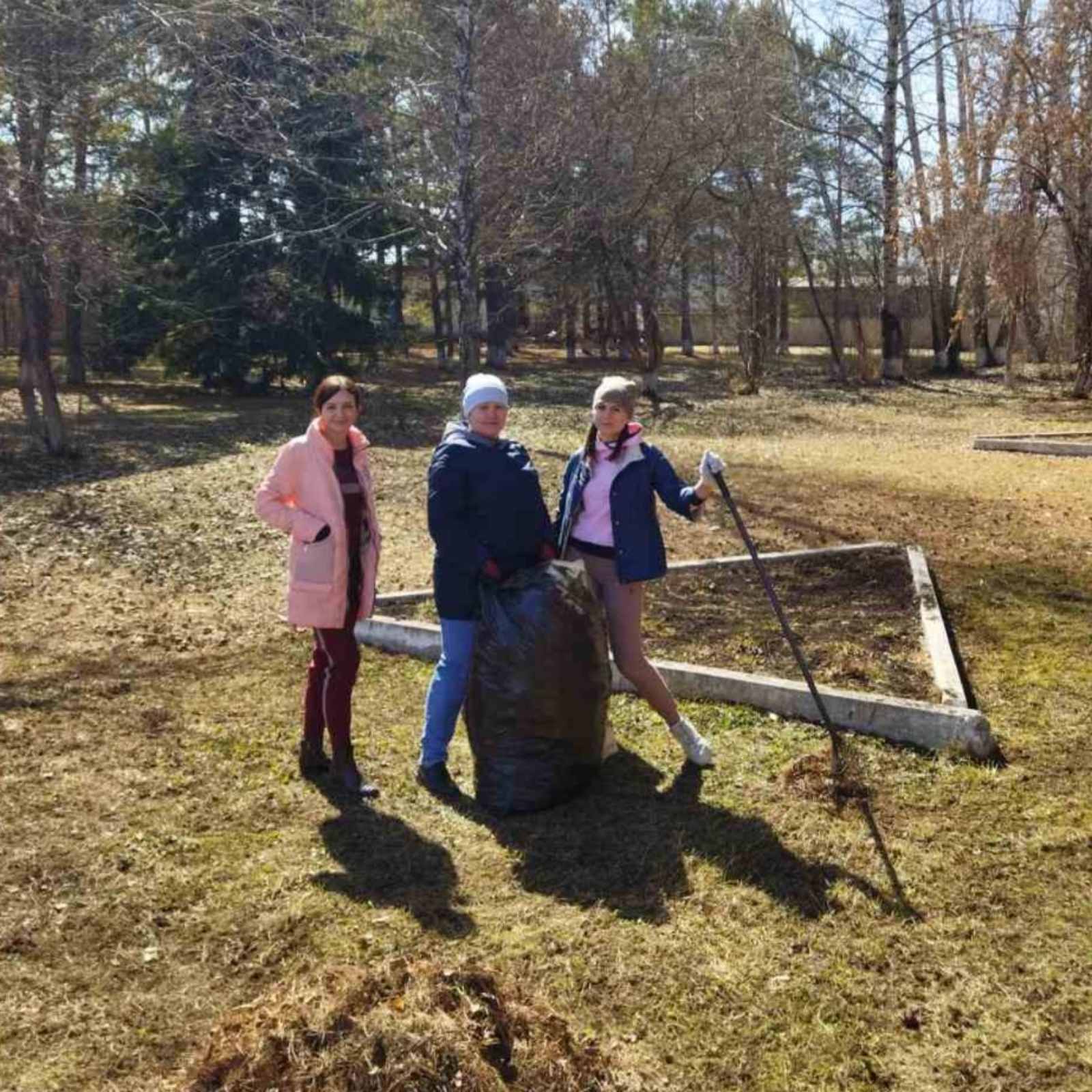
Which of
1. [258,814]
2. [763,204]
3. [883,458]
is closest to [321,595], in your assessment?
[258,814]

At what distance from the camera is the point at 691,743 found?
14.0ft

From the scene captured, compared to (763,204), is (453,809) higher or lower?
lower

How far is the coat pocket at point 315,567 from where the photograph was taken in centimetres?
403

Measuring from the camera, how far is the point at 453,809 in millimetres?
4020

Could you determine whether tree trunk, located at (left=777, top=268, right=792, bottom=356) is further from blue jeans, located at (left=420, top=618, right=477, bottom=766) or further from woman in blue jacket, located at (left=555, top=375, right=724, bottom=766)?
blue jeans, located at (left=420, top=618, right=477, bottom=766)

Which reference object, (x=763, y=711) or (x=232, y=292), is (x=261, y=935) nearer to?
(x=763, y=711)

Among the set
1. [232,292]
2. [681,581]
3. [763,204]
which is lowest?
[681,581]

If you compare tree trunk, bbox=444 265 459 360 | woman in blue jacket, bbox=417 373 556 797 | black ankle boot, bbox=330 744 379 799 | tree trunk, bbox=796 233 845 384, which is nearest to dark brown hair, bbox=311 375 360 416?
woman in blue jacket, bbox=417 373 556 797

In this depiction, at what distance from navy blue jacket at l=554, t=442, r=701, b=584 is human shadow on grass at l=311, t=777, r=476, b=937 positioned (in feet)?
Result: 4.06

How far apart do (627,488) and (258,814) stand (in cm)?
181

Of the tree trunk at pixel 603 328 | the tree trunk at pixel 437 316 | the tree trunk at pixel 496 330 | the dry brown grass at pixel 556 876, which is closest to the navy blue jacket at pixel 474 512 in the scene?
the dry brown grass at pixel 556 876

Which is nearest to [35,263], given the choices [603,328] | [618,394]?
[618,394]

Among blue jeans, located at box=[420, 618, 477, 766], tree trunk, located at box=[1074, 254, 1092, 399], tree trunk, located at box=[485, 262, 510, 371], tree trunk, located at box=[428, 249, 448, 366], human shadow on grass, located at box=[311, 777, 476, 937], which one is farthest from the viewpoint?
tree trunk, located at box=[485, 262, 510, 371]

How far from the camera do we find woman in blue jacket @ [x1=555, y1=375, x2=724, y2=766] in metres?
4.11
